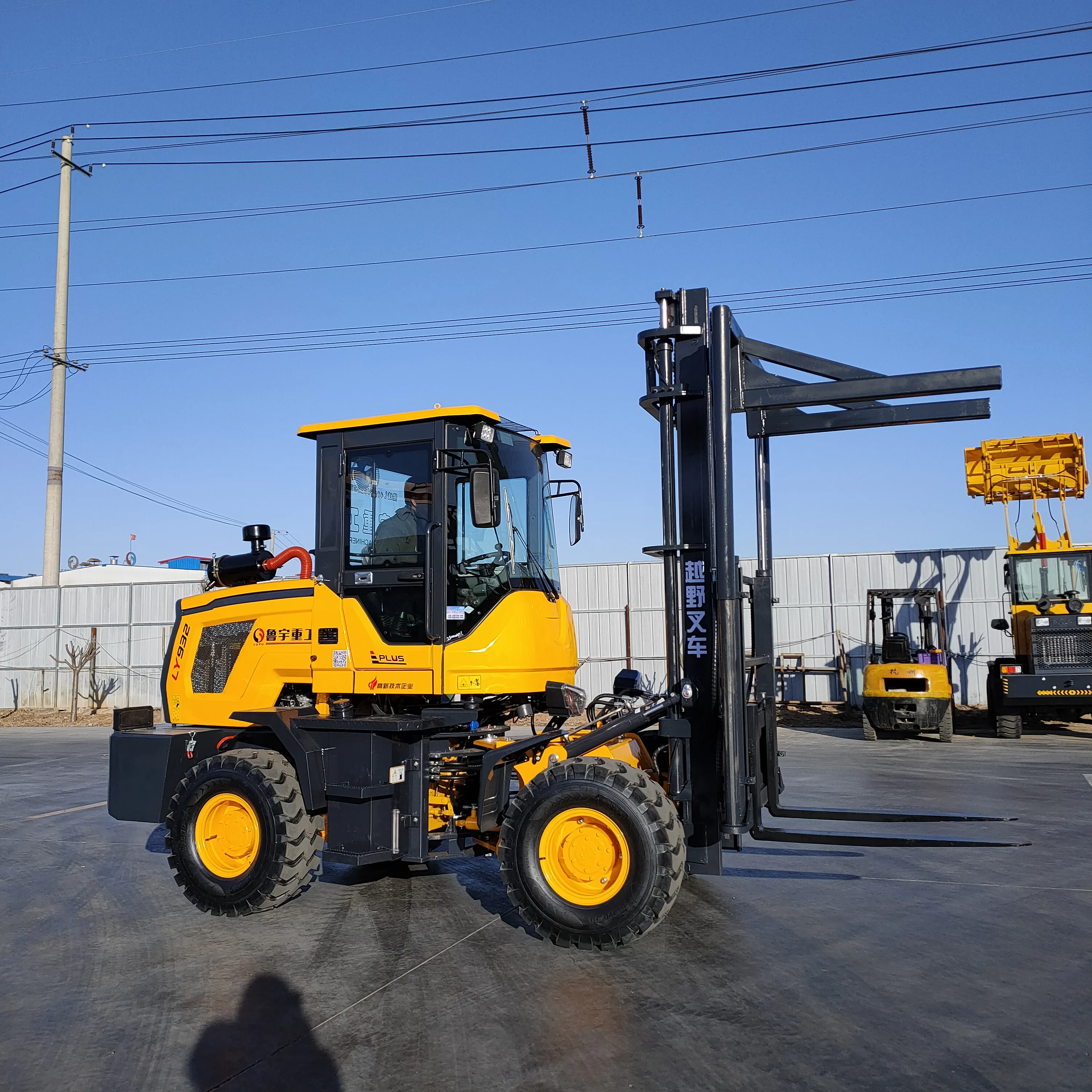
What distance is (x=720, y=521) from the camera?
5637 mm

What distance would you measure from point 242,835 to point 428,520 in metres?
2.41

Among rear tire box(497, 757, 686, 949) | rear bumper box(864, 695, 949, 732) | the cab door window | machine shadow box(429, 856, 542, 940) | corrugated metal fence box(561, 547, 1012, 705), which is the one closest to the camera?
rear tire box(497, 757, 686, 949)

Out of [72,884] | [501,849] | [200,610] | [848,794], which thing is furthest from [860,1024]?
[848,794]

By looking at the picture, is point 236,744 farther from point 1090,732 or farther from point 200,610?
point 1090,732

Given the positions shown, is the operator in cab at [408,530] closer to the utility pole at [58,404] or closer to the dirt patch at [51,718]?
the dirt patch at [51,718]

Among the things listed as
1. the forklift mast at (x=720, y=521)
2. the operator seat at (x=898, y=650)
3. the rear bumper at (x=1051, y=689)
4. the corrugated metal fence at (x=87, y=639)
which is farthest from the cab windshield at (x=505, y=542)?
the corrugated metal fence at (x=87, y=639)

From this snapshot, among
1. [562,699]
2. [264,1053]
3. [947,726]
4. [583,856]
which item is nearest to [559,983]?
[583,856]

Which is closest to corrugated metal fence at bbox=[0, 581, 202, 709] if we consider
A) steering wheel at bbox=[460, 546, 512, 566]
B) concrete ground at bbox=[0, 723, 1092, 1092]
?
concrete ground at bbox=[0, 723, 1092, 1092]

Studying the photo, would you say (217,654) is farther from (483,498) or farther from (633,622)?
(633,622)

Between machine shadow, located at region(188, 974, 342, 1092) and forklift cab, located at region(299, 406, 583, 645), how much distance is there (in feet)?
7.49

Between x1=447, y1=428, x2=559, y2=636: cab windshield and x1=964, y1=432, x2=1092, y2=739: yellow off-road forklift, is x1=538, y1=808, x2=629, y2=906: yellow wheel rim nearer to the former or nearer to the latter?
x1=447, y1=428, x2=559, y2=636: cab windshield

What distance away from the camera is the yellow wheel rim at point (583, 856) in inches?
205

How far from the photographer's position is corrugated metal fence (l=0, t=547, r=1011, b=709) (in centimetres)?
2120

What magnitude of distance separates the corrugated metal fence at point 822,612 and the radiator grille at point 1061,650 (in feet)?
15.6
